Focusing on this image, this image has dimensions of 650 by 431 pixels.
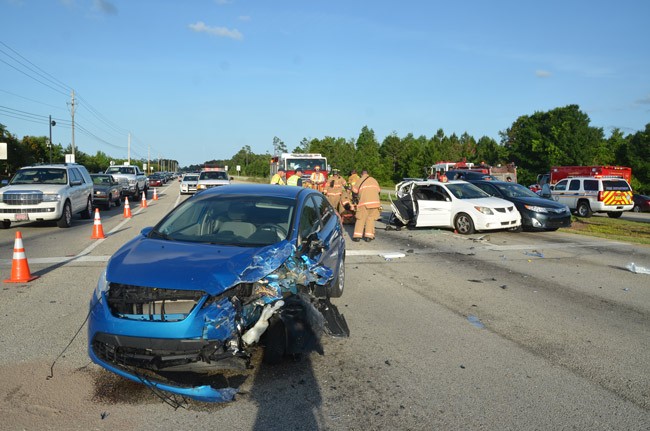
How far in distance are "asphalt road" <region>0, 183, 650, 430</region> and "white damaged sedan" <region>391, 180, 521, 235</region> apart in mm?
5167

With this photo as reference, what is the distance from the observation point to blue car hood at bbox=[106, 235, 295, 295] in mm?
4129

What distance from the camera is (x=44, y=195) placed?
1541cm

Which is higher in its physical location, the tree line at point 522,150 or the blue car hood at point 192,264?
A: the tree line at point 522,150

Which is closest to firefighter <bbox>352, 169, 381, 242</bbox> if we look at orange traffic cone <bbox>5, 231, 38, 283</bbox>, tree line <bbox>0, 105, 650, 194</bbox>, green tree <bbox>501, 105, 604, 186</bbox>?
orange traffic cone <bbox>5, 231, 38, 283</bbox>

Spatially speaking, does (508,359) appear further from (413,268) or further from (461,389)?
(413,268)

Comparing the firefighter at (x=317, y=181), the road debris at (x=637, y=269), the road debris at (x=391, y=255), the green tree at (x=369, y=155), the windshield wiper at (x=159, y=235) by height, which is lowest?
the road debris at (x=391, y=255)

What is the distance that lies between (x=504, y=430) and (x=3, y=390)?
12.8ft

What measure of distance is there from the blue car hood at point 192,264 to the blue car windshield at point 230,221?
0.88 ft

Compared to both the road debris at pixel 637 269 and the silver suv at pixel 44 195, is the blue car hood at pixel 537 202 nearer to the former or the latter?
the road debris at pixel 637 269

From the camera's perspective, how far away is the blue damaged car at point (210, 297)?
13.0ft

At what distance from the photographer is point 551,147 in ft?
219

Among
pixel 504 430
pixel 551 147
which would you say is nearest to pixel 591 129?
pixel 551 147

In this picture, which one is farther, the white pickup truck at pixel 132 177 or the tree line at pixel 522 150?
the tree line at pixel 522 150

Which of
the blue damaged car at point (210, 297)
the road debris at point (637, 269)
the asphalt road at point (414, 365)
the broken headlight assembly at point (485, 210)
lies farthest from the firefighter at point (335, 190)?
the blue damaged car at point (210, 297)
